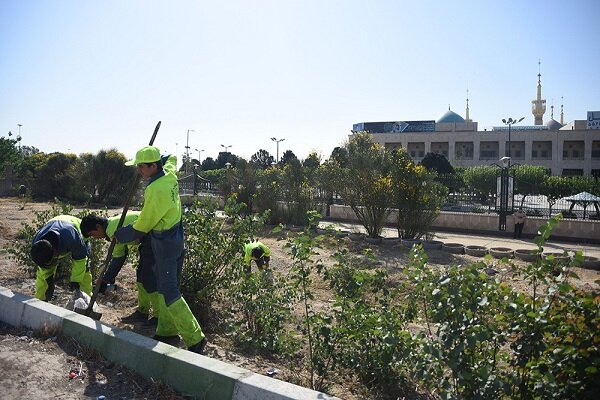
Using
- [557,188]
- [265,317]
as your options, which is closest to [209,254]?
[265,317]

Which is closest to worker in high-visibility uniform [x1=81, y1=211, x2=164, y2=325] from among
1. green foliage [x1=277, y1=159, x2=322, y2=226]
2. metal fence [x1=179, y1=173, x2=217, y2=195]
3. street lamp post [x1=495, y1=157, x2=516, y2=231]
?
green foliage [x1=277, y1=159, x2=322, y2=226]

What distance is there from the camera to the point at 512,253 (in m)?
11.8

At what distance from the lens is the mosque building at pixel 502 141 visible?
56281mm

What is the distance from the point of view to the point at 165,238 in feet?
13.9

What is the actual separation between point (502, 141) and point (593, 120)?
1015 cm

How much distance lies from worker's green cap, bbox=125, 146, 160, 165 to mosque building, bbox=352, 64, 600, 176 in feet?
165

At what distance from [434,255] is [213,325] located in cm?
810

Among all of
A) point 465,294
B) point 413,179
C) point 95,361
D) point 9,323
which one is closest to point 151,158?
point 95,361

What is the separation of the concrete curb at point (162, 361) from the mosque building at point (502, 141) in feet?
166

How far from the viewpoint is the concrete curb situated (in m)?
2.96

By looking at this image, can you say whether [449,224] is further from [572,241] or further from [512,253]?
[512,253]

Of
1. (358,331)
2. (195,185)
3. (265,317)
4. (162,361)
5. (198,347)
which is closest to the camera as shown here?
(162,361)

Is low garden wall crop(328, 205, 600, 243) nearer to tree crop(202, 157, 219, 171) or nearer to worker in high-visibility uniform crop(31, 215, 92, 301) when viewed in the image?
worker in high-visibility uniform crop(31, 215, 92, 301)

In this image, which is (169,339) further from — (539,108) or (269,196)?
(539,108)
